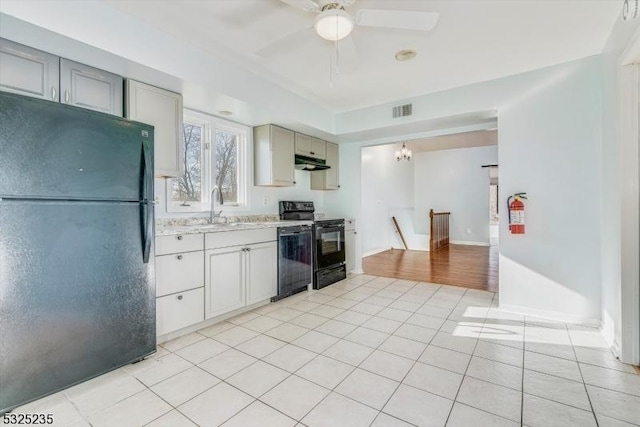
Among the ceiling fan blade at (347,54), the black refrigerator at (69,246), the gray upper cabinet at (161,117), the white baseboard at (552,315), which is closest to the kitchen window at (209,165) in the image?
the gray upper cabinet at (161,117)

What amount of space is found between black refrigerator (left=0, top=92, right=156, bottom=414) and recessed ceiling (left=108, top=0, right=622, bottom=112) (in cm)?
102

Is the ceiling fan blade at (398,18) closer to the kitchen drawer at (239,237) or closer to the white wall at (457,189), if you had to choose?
the kitchen drawer at (239,237)

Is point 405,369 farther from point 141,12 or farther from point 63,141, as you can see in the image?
point 141,12

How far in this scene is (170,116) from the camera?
2680 mm

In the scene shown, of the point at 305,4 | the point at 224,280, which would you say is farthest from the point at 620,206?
the point at 224,280

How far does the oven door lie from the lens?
4.11m

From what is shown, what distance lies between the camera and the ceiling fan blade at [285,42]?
2.25 metres

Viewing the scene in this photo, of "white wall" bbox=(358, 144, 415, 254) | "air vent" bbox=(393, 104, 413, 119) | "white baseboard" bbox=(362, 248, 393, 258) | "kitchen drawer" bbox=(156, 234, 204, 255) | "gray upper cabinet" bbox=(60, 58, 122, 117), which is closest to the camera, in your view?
"gray upper cabinet" bbox=(60, 58, 122, 117)

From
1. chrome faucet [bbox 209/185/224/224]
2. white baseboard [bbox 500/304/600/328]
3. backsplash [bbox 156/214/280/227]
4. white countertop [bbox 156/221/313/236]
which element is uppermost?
chrome faucet [bbox 209/185/224/224]

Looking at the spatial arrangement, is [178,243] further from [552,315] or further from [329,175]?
[552,315]

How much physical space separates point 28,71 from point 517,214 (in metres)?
4.30

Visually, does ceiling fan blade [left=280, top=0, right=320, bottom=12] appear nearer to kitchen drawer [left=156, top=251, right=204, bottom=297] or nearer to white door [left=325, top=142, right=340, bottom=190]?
kitchen drawer [left=156, top=251, right=204, bottom=297]

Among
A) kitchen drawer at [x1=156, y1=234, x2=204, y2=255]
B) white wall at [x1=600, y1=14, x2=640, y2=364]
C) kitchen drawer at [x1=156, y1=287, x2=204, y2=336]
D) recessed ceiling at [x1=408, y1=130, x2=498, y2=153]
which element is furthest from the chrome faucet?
recessed ceiling at [x1=408, y1=130, x2=498, y2=153]

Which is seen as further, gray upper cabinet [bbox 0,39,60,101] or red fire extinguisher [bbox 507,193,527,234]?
red fire extinguisher [bbox 507,193,527,234]
